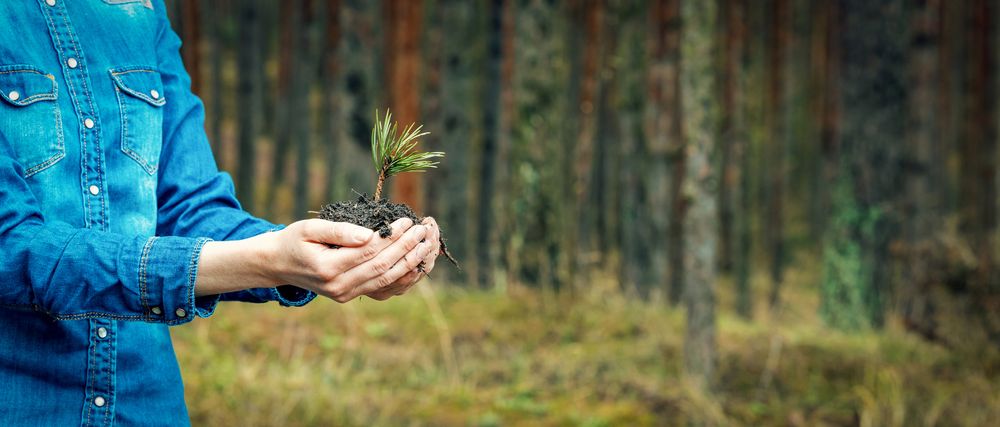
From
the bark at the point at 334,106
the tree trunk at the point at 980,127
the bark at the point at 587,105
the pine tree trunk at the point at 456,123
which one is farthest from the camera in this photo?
the tree trunk at the point at 980,127

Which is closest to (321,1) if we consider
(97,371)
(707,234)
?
(707,234)

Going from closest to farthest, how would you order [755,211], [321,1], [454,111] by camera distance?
[454,111]
[321,1]
[755,211]

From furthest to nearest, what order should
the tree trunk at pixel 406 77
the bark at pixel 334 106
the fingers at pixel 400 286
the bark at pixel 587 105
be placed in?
the bark at pixel 587 105, the bark at pixel 334 106, the tree trunk at pixel 406 77, the fingers at pixel 400 286

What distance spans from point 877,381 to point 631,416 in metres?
1.47

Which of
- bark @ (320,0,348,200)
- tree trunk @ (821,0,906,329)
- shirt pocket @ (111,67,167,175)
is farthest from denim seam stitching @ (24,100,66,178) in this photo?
bark @ (320,0,348,200)

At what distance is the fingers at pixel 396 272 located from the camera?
143 cm

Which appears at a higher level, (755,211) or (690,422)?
(690,422)

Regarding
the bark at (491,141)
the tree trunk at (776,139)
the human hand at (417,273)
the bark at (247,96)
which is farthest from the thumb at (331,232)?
the bark at (247,96)

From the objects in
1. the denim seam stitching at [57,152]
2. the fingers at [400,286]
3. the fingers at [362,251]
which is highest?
the denim seam stitching at [57,152]

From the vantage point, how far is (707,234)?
5047mm

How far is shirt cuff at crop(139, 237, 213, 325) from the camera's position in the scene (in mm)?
1421

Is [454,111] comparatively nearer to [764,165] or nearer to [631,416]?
[631,416]

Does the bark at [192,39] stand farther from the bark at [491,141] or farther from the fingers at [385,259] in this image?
the fingers at [385,259]

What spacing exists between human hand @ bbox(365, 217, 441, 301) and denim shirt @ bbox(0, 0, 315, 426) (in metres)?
0.20
